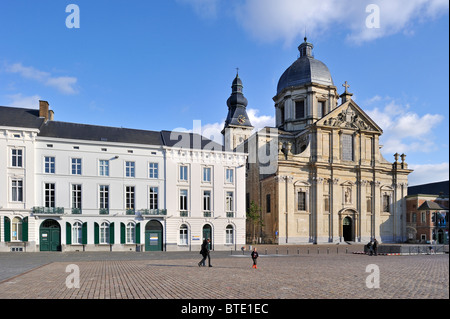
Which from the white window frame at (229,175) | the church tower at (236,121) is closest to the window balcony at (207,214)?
the white window frame at (229,175)

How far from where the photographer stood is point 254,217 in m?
57.2

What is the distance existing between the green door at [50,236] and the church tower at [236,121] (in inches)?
2157

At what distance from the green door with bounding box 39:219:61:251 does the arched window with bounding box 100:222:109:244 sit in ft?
12.4

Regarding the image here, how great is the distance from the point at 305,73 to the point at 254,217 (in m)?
28.9

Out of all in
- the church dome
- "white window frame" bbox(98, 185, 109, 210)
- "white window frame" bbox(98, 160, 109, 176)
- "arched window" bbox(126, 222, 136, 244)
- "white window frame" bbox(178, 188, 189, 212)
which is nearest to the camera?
"white window frame" bbox(98, 185, 109, 210)

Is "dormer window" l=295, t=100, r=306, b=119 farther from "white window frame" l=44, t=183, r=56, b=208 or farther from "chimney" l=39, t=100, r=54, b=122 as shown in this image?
"white window frame" l=44, t=183, r=56, b=208

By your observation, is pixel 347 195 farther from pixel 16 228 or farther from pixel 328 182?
Answer: pixel 16 228

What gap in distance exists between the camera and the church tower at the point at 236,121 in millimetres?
90312

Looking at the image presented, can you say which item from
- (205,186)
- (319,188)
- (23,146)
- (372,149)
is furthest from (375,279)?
(372,149)

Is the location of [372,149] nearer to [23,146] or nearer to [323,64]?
[323,64]

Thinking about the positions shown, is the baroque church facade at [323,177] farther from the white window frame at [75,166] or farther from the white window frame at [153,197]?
the white window frame at [75,166]

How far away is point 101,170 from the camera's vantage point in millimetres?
38750

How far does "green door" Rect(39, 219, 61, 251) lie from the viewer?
119ft

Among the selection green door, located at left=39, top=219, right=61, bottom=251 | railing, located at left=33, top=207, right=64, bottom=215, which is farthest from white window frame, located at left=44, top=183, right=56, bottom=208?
green door, located at left=39, top=219, right=61, bottom=251
